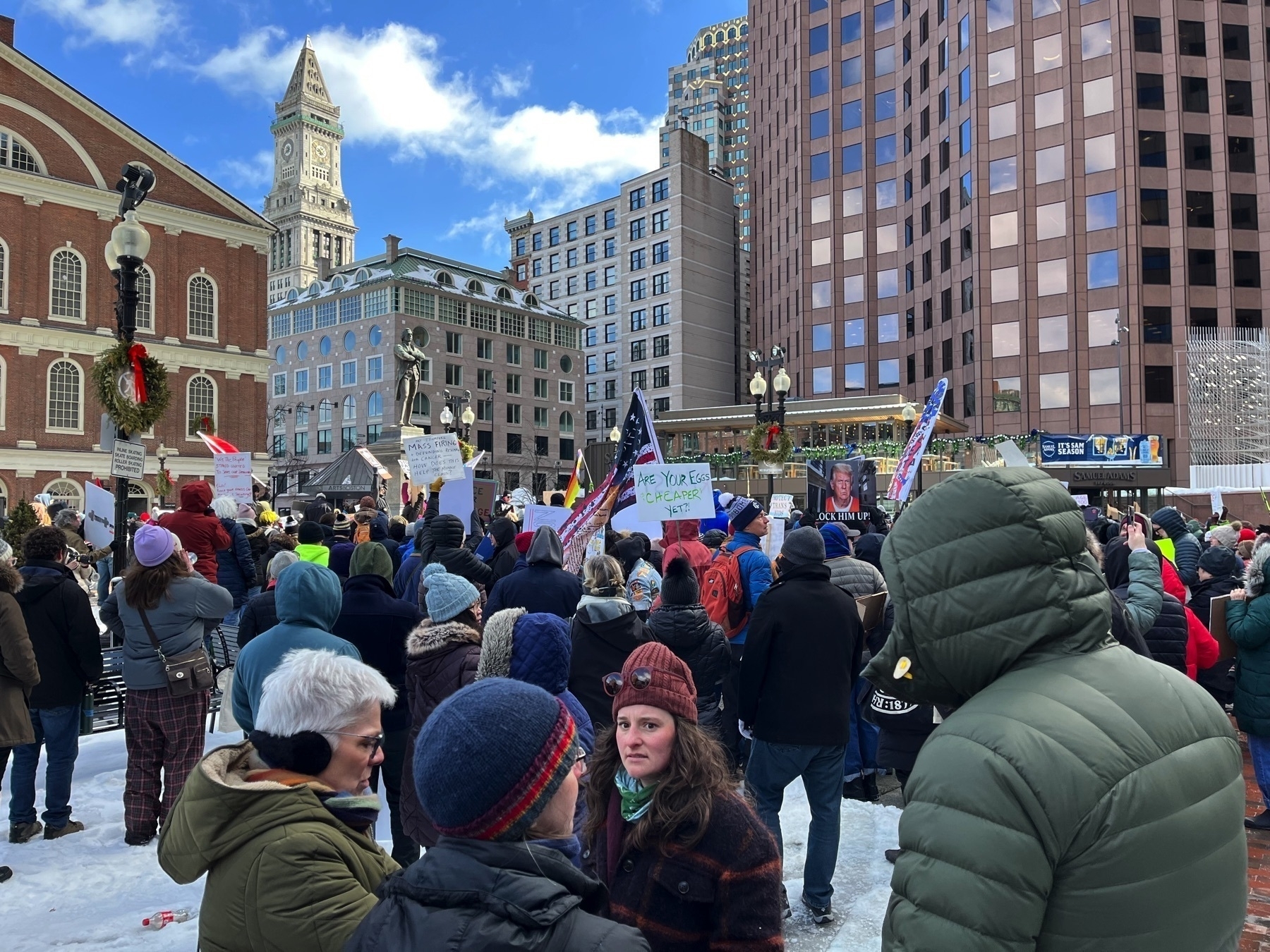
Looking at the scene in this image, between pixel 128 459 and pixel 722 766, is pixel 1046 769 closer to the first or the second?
pixel 722 766

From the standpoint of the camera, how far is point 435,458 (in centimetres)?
1263

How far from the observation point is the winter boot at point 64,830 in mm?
6539

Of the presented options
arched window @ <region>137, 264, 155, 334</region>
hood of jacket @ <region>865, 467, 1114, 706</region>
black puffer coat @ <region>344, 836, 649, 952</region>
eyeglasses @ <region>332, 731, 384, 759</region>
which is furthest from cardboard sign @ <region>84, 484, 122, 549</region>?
arched window @ <region>137, 264, 155, 334</region>

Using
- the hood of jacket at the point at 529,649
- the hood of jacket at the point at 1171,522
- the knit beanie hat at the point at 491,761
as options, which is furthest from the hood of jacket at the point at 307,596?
the hood of jacket at the point at 1171,522

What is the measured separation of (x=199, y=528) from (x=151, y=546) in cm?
324

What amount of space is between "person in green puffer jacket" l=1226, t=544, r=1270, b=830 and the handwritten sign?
452 cm

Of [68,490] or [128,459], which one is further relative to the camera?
[68,490]

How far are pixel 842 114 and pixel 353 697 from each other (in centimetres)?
7086

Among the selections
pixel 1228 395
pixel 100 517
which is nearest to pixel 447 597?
pixel 100 517

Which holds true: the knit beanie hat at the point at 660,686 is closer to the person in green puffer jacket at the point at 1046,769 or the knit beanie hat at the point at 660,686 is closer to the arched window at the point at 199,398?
the person in green puffer jacket at the point at 1046,769

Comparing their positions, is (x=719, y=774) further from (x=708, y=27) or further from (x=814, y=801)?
(x=708, y=27)

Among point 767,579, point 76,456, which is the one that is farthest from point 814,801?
point 76,456

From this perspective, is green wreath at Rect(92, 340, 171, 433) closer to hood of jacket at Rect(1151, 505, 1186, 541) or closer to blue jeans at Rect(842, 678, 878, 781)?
blue jeans at Rect(842, 678, 878, 781)

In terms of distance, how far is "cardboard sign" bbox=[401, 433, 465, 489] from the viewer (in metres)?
12.5
